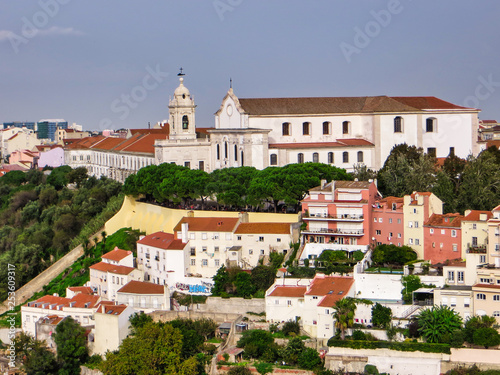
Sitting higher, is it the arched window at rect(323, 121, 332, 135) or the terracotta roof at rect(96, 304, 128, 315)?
the arched window at rect(323, 121, 332, 135)

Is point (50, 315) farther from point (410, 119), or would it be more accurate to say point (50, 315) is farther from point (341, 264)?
point (410, 119)

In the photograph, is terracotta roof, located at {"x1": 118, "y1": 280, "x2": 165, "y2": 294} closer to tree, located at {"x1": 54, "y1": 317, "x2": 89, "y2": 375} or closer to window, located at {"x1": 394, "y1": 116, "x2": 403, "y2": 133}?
tree, located at {"x1": 54, "y1": 317, "x2": 89, "y2": 375}

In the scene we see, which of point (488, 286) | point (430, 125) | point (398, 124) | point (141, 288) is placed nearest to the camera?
point (488, 286)

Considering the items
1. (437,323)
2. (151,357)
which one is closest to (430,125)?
(437,323)

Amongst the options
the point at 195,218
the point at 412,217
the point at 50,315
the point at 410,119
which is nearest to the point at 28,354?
the point at 50,315

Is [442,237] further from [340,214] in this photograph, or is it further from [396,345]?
[396,345]

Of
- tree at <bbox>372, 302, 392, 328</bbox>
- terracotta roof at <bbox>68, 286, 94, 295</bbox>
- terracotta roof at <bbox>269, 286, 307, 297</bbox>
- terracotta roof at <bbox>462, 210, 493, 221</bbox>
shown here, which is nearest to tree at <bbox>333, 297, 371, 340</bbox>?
tree at <bbox>372, 302, 392, 328</bbox>
